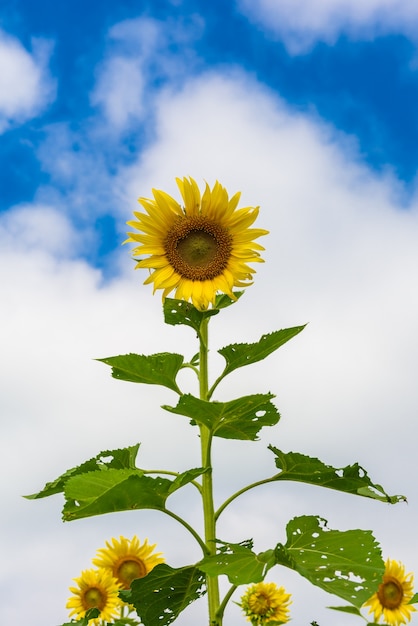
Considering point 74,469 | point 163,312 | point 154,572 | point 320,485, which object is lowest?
point 154,572

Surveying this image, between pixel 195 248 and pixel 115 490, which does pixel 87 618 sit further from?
pixel 195 248

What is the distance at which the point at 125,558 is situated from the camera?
488 cm

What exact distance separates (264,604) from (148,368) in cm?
→ 239

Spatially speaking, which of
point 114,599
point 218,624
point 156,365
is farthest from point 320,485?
point 114,599

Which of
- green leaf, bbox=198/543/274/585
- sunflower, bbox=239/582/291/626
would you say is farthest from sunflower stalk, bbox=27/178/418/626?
sunflower, bbox=239/582/291/626

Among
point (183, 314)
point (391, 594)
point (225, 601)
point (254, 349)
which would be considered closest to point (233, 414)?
point (254, 349)

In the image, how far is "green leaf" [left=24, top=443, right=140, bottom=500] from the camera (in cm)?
390

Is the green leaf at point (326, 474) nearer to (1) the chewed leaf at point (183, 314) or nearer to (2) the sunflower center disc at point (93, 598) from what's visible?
(1) the chewed leaf at point (183, 314)

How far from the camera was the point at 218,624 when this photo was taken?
3.51 meters

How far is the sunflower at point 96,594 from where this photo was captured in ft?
15.4

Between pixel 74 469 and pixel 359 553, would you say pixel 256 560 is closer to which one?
pixel 359 553

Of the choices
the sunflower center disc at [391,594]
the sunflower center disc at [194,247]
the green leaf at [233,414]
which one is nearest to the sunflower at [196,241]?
the sunflower center disc at [194,247]

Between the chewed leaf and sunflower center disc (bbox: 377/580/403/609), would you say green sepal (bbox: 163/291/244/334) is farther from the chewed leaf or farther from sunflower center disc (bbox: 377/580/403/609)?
sunflower center disc (bbox: 377/580/403/609)

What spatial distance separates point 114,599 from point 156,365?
1.99m
